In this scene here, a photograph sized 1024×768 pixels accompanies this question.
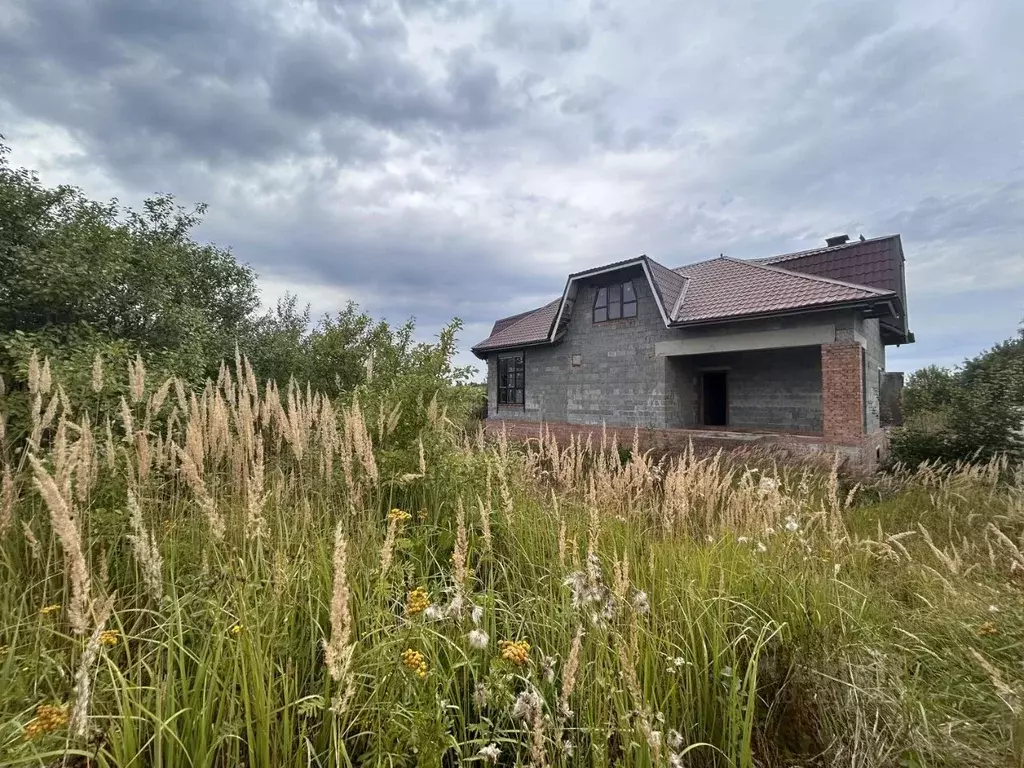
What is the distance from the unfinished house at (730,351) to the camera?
30.6ft

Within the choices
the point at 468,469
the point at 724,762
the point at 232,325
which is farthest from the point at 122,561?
the point at 232,325

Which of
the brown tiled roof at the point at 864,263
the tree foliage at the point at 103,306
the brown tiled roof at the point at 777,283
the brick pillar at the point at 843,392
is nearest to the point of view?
the tree foliage at the point at 103,306

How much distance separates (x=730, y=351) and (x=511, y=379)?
794 cm

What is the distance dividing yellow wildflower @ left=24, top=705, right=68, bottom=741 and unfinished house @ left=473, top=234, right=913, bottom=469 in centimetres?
992

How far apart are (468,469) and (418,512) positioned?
46 cm

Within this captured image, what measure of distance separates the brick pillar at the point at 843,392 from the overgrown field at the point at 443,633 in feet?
22.6

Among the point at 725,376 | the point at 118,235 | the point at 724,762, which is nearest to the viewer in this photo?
the point at 724,762

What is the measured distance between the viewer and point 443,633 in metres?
1.76

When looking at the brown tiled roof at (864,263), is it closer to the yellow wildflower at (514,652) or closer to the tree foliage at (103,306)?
the tree foliage at (103,306)

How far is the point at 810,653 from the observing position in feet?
6.24

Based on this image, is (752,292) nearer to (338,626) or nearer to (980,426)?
(980,426)

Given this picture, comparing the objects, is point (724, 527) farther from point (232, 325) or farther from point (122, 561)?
point (232, 325)

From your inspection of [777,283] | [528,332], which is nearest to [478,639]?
[777,283]

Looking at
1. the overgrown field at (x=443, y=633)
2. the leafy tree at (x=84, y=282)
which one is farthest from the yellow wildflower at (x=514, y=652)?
the leafy tree at (x=84, y=282)
